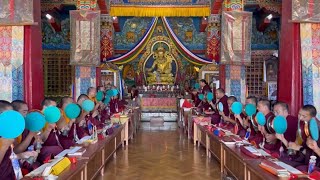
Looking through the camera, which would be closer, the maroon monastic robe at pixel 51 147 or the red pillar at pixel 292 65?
the maroon monastic robe at pixel 51 147

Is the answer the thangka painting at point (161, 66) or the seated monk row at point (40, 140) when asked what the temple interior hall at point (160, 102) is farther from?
the thangka painting at point (161, 66)

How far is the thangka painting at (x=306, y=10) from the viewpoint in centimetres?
609

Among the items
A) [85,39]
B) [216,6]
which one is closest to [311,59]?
[85,39]

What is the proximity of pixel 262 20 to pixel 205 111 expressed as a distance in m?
5.80

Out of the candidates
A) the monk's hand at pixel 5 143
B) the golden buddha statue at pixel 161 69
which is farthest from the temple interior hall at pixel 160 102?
the golden buddha statue at pixel 161 69

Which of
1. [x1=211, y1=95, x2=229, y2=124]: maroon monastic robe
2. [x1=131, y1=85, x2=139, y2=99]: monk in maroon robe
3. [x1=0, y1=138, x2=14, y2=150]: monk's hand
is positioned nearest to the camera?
[x1=0, y1=138, x2=14, y2=150]: monk's hand

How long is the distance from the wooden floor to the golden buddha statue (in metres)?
7.07

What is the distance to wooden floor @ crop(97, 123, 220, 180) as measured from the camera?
A: 5.95 m

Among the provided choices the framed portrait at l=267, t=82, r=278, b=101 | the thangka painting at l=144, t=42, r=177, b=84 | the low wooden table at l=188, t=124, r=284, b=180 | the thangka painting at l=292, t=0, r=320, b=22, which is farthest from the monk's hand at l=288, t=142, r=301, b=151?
the thangka painting at l=144, t=42, r=177, b=84

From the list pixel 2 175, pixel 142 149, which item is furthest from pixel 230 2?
pixel 2 175

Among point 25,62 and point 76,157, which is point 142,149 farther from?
point 76,157

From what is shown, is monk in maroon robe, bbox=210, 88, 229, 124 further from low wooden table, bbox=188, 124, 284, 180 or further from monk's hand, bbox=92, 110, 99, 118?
monk's hand, bbox=92, 110, 99, 118

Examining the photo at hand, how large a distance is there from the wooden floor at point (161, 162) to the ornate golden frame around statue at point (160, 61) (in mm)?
7090

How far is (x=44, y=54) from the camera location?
1459 cm
